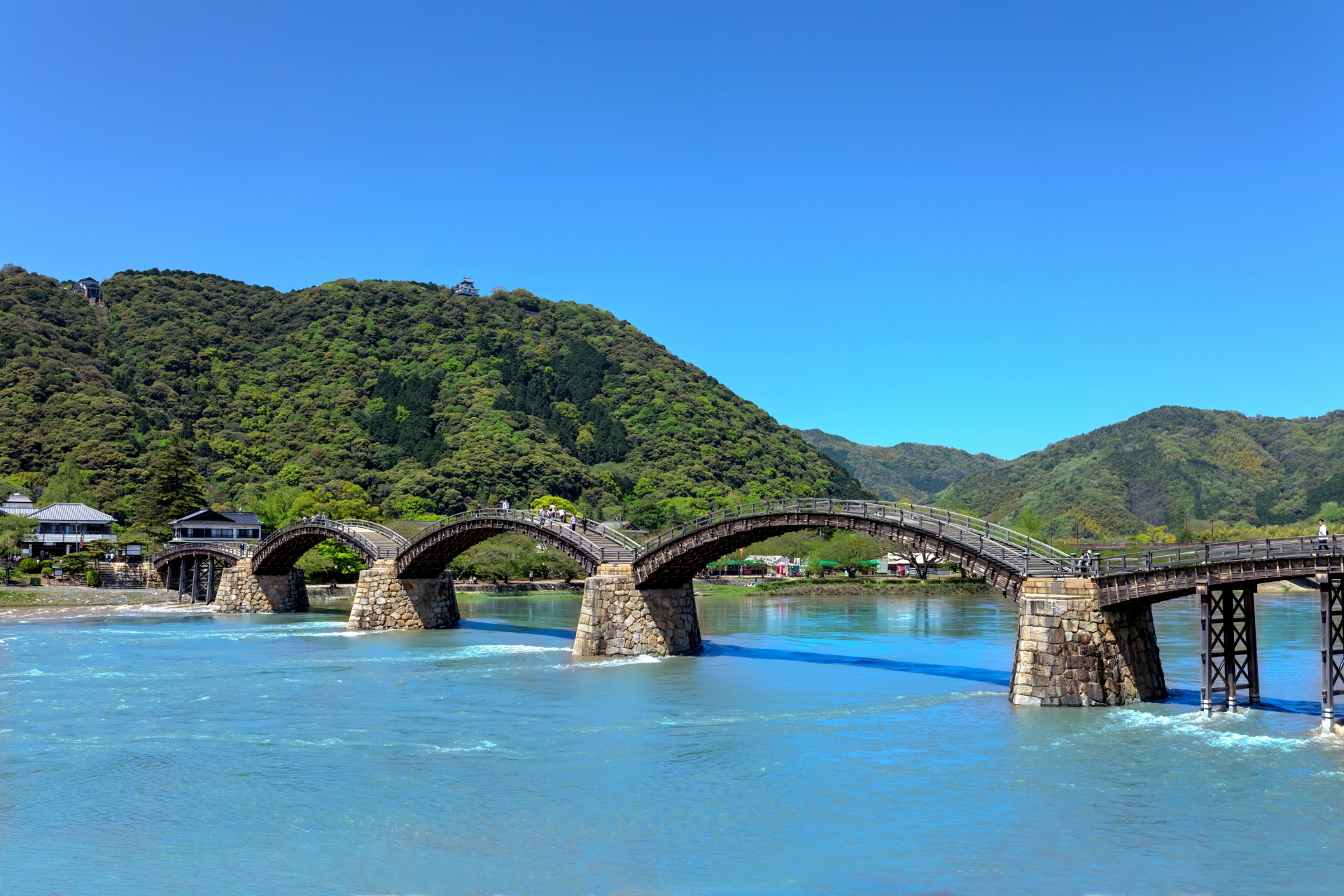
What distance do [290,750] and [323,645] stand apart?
2562cm

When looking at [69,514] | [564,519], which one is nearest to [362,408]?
[69,514]

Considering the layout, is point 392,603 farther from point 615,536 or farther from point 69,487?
point 69,487

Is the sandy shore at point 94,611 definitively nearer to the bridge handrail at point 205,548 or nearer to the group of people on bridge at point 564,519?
the bridge handrail at point 205,548

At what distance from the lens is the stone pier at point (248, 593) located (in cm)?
7406

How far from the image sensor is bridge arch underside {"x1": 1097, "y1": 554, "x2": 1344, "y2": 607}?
26469 millimetres

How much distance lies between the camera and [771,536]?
40.8m

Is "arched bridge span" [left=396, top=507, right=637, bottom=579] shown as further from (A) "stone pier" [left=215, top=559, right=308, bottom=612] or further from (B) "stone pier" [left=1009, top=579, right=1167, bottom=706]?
(A) "stone pier" [left=215, top=559, right=308, bottom=612]

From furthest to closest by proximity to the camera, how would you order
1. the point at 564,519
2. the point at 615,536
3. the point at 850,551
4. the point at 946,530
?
1. the point at 850,551
2. the point at 564,519
3. the point at 615,536
4. the point at 946,530

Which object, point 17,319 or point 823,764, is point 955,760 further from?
point 17,319

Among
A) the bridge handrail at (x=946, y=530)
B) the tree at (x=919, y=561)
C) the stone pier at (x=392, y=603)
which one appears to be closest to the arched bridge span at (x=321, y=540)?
the stone pier at (x=392, y=603)

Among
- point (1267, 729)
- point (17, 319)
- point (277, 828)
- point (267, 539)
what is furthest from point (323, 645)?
point (17, 319)

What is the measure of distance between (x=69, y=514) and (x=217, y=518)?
56.3 ft

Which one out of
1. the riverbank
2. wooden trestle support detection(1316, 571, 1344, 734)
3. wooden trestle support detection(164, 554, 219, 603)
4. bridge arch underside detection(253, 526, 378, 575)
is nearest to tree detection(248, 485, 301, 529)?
wooden trestle support detection(164, 554, 219, 603)

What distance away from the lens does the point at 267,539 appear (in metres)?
73.1
